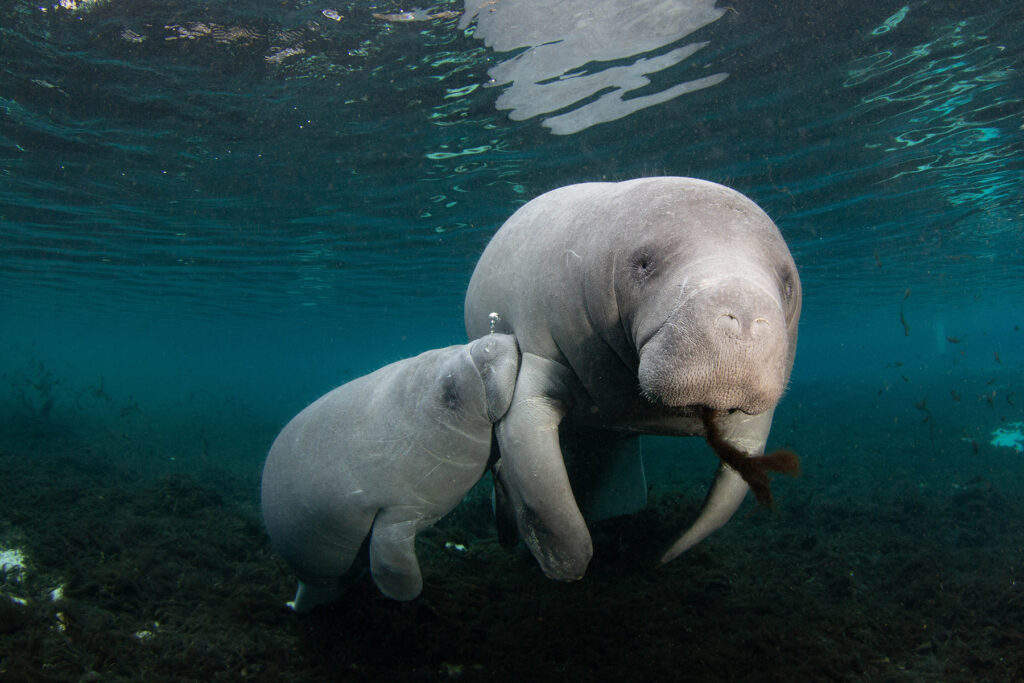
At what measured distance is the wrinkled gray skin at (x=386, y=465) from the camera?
3.81 m

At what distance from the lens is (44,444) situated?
16.2m

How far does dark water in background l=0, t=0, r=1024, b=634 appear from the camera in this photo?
27.4 feet

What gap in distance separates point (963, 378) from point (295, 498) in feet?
140

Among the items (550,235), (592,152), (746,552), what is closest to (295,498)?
(550,235)

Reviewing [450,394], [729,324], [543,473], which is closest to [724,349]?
[729,324]

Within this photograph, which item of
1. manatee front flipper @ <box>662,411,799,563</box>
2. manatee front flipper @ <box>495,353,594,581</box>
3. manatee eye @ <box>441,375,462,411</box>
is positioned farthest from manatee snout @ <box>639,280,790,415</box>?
manatee eye @ <box>441,375,462,411</box>

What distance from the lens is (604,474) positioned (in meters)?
4.62

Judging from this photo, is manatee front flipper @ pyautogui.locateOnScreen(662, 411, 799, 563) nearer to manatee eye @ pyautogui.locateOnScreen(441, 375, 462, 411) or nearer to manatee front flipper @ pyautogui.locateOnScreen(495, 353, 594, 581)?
manatee front flipper @ pyautogui.locateOnScreen(495, 353, 594, 581)

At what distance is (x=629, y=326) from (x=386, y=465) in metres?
2.31

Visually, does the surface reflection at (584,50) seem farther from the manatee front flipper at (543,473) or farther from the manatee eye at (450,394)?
the manatee front flipper at (543,473)

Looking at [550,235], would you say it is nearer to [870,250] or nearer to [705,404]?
[705,404]

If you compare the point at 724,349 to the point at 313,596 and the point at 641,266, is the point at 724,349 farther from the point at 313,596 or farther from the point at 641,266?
the point at 313,596

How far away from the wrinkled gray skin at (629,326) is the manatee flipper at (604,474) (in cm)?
24

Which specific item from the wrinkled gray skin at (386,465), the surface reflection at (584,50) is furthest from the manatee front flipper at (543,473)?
the surface reflection at (584,50)
